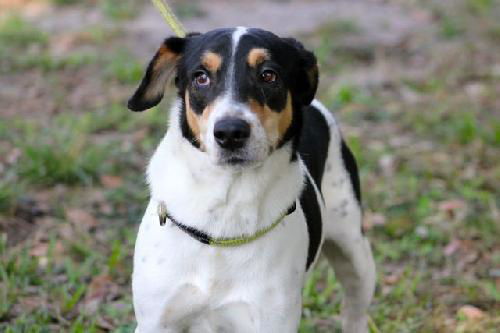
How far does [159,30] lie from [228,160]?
718cm

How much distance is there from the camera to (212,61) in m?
3.32

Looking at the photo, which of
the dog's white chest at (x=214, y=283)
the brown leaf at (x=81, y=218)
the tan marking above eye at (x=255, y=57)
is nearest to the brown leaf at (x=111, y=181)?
the brown leaf at (x=81, y=218)

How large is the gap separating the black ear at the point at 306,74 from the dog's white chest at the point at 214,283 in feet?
1.93

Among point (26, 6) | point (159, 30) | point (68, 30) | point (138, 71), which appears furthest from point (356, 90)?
point (26, 6)

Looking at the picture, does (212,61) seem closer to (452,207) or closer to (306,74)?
(306,74)

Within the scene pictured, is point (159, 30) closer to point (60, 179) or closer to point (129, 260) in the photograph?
point (60, 179)

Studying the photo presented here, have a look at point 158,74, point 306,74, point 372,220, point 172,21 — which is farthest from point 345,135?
point 158,74

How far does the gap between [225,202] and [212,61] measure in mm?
547

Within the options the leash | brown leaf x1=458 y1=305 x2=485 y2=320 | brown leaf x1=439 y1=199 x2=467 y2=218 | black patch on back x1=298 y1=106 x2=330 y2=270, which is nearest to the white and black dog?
black patch on back x1=298 y1=106 x2=330 y2=270

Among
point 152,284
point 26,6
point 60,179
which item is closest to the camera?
point 152,284

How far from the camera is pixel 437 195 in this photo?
6.36m

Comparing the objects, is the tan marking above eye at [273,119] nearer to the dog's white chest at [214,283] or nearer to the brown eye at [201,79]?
the brown eye at [201,79]

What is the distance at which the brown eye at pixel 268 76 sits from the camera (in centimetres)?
333

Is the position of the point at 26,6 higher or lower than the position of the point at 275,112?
lower
